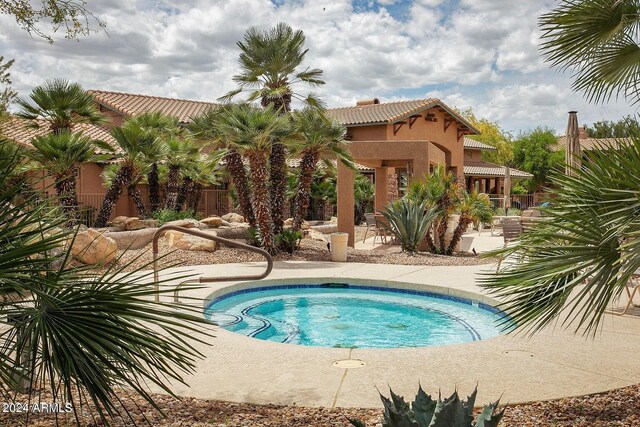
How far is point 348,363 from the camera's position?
5719 millimetres

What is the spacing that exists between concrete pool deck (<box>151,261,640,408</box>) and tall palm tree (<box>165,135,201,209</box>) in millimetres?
14651

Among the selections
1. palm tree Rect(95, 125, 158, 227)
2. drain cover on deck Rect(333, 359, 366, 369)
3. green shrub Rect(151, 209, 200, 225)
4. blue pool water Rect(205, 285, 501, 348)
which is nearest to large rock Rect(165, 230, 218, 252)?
green shrub Rect(151, 209, 200, 225)

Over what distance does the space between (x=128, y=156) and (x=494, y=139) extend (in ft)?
160

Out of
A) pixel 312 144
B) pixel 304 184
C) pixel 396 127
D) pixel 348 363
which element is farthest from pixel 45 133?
pixel 348 363

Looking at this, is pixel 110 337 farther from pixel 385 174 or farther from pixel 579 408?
pixel 385 174

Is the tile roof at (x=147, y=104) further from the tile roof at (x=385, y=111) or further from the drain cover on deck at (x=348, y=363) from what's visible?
the drain cover on deck at (x=348, y=363)

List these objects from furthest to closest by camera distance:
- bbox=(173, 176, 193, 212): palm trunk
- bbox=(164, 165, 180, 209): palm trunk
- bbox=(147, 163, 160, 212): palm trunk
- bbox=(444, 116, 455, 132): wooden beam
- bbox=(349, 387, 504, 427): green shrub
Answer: bbox=(444, 116, 455, 132): wooden beam → bbox=(147, 163, 160, 212): palm trunk → bbox=(173, 176, 193, 212): palm trunk → bbox=(164, 165, 180, 209): palm trunk → bbox=(349, 387, 504, 427): green shrub

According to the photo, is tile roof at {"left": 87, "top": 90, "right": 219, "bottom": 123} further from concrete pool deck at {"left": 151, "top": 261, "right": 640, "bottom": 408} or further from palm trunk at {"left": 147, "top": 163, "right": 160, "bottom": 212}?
concrete pool deck at {"left": 151, "top": 261, "right": 640, "bottom": 408}

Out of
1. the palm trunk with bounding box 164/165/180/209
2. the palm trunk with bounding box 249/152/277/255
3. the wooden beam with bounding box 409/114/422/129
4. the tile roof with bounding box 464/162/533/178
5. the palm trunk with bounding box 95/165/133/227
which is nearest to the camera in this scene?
the palm trunk with bounding box 249/152/277/255

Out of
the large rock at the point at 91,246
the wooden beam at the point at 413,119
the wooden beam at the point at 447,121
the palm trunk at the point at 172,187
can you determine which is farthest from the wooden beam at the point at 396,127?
the large rock at the point at 91,246

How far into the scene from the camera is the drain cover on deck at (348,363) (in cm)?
560

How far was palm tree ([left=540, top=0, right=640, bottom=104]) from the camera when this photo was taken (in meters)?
5.69

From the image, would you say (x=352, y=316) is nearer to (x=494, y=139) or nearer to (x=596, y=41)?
(x=596, y=41)

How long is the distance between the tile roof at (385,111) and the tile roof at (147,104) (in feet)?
24.7
